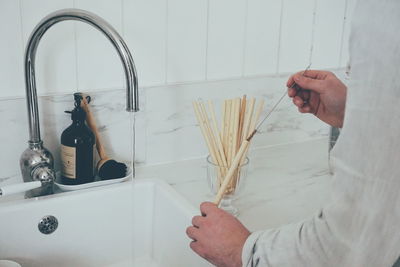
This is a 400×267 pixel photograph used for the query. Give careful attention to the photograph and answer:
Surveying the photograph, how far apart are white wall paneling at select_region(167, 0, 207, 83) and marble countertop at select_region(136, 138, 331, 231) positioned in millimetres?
244

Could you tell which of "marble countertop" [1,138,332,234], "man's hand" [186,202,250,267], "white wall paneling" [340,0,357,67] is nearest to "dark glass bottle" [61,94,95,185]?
"marble countertop" [1,138,332,234]

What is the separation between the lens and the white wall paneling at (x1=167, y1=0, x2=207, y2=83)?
1.32m

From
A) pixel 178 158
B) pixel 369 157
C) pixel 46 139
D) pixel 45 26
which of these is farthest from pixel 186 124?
pixel 369 157

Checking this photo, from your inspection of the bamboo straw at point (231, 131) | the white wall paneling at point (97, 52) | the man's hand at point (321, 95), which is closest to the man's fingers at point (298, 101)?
the man's hand at point (321, 95)

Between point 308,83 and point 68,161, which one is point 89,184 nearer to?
point 68,161

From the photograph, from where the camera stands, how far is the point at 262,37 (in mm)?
1482

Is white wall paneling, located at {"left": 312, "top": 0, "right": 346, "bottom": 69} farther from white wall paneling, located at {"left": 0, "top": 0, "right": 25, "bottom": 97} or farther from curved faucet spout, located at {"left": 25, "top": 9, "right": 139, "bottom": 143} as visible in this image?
white wall paneling, located at {"left": 0, "top": 0, "right": 25, "bottom": 97}

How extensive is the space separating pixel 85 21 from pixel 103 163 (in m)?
0.35

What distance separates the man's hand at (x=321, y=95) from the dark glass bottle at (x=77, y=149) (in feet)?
1.50

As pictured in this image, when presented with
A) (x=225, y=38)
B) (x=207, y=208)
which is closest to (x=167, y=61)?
(x=225, y=38)

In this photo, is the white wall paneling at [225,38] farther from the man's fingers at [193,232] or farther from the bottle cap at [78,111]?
the man's fingers at [193,232]

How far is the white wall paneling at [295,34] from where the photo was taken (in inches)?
59.7

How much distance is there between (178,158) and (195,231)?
1.70ft

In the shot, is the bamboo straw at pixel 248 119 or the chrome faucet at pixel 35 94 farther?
the bamboo straw at pixel 248 119
